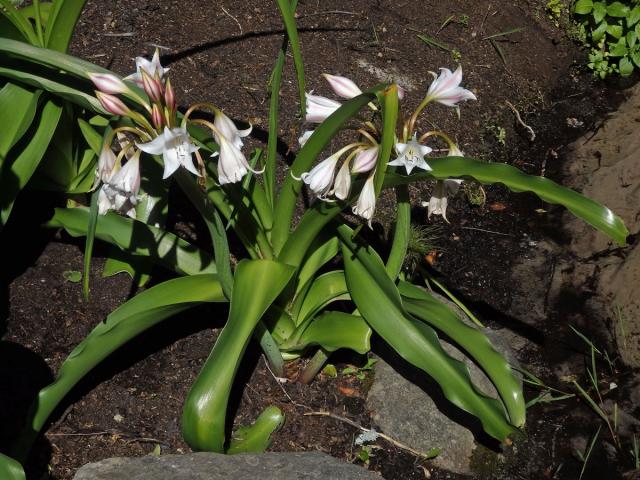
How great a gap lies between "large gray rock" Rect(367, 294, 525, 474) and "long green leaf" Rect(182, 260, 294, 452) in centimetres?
73

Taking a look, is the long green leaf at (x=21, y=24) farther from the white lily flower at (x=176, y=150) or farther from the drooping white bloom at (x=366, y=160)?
the drooping white bloom at (x=366, y=160)

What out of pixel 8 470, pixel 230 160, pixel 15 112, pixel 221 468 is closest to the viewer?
pixel 8 470

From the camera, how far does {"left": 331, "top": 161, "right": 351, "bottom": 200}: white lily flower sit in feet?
5.91

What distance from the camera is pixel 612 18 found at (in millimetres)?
4176

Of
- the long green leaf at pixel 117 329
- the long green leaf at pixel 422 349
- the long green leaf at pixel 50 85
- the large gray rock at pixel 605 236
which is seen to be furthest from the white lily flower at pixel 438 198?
the large gray rock at pixel 605 236

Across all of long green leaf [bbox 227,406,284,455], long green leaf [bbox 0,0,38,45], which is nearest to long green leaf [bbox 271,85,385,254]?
long green leaf [bbox 227,406,284,455]

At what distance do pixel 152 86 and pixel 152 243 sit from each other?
759mm

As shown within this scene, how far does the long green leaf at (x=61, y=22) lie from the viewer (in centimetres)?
225

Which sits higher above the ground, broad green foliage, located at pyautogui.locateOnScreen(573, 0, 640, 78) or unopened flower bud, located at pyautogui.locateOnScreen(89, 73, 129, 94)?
unopened flower bud, located at pyautogui.locateOnScreen(89, 73, 129, 94)

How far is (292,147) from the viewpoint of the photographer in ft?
10.1

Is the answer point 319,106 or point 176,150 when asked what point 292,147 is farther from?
point 176,150

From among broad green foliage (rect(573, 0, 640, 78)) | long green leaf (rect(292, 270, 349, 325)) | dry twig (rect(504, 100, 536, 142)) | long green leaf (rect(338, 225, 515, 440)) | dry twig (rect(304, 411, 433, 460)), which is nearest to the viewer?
long green leaf (rect(338, 225, 515, 440))

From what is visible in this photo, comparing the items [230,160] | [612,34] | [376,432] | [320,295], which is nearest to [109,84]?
[230,160]

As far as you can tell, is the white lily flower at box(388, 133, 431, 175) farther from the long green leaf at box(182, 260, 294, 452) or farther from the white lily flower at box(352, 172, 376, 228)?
the long green leaf at box(182, 260, 294, 452)
